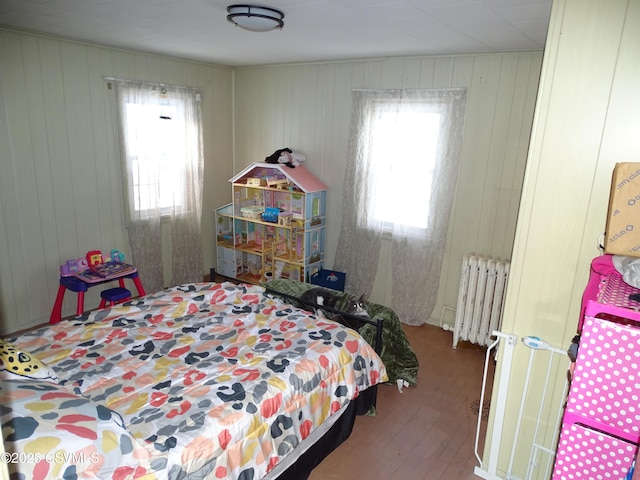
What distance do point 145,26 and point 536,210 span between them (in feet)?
9.73

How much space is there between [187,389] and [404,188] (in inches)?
115

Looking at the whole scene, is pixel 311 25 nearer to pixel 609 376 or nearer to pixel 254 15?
pixel 254 15

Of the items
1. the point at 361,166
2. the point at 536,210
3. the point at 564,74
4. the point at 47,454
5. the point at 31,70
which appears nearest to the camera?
the point at 47,454

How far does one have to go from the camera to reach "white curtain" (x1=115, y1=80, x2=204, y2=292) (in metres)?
4.49

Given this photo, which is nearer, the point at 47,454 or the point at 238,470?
the point at 47,454

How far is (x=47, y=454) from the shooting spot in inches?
56.9

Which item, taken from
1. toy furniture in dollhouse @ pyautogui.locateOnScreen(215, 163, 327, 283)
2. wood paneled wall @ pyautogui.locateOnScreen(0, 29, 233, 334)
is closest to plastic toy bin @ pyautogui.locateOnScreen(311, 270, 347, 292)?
toy furniture in dollhouse @ pyautogui.locateOnScreen(215, 163, 327, 283)

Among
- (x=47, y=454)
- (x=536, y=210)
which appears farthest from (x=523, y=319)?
(x=47, y=454)

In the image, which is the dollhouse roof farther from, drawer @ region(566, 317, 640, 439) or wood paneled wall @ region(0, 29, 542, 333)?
drawer @ region(566, 317, 640, 439)

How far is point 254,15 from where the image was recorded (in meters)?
2.63

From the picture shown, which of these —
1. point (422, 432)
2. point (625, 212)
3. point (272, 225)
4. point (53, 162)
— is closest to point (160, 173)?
point (53, 162)

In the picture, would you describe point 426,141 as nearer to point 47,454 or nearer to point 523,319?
point 523,319

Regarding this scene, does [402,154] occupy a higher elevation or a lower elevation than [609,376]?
higher

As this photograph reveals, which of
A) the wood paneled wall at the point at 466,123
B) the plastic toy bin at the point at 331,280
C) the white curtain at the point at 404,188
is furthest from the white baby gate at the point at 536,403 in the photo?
the plastic toy bin at the point at 331,280
